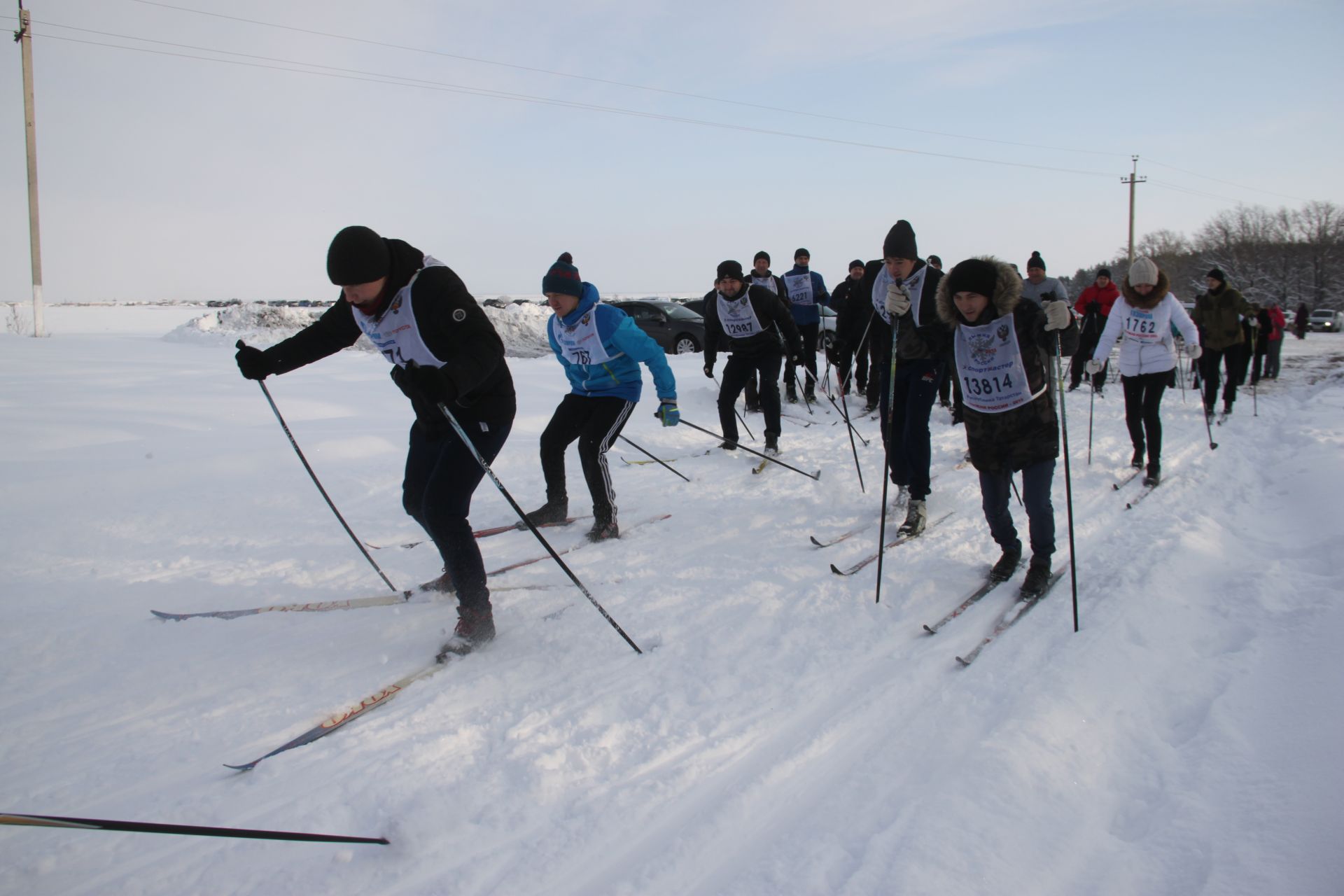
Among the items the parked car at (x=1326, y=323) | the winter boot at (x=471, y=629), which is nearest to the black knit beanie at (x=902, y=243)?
the winter boot at (x=471, y=629)

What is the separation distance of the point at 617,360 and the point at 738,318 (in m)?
2.59

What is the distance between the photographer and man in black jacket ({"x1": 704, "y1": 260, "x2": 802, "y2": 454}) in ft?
22.4

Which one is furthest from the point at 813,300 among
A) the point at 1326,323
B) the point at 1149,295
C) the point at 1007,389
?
the point at 1326,323

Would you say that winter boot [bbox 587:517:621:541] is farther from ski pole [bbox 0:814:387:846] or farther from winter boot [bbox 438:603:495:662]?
ski pole [bbox 0:814:387:846]

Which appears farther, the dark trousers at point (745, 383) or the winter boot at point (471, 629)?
the dark trousers at point (745, 383)

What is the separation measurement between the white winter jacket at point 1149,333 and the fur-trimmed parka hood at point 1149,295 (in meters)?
0.02

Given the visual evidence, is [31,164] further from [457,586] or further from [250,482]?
[457,586]

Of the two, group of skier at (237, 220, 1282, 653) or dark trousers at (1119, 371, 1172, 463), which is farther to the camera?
dark trousers at (1119, 371, 1172, 463)

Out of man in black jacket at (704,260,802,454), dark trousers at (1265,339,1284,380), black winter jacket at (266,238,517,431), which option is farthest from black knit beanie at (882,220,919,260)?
dark trousers at (1265,339,1284,380)

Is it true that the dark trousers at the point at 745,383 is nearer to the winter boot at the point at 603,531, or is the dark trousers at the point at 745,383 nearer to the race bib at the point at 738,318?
the race bib at the point at 738,318

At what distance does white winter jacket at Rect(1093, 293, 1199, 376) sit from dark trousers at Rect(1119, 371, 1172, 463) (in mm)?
70

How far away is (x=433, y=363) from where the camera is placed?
9.70 ft

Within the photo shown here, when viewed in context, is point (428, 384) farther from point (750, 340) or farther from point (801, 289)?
point (801, 289)

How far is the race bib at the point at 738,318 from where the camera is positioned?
6848 millimetres
